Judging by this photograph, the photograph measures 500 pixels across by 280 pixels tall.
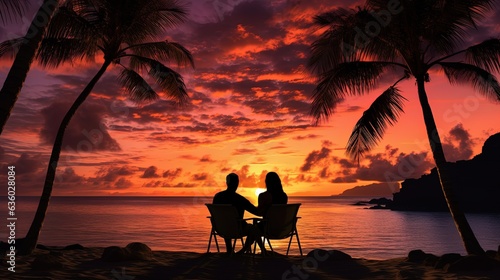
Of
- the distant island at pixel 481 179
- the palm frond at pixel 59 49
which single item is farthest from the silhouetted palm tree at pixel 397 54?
the distant island at pixel 481 179

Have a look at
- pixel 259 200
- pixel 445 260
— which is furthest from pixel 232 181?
pixel 445 260

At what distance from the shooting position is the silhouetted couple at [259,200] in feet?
28.0

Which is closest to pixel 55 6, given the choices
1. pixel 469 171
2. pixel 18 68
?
pixel 18 68

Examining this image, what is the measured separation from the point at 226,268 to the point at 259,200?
153 centimetres

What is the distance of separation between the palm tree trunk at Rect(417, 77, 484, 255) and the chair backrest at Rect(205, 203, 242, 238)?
4.53 metres

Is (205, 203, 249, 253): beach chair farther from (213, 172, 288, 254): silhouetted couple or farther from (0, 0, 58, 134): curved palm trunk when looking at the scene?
(0, 0, 58, 134): curved palm trunk

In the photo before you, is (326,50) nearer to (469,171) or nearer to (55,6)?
(55,6)

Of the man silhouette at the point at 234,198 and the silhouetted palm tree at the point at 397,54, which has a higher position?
the silhouetted palm tree at the point at 397,54

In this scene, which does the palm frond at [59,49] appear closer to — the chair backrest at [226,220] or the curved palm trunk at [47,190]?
the curved palm trunk at [47,190]

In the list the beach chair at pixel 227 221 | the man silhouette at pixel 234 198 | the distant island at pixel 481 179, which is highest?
the distant island at pixel 481 179

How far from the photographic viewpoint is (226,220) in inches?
334

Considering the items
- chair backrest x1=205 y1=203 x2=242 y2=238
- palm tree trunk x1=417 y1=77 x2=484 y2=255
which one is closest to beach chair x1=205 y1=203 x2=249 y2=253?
chair backrest x1=205 y1=203 x2=242 y2=238

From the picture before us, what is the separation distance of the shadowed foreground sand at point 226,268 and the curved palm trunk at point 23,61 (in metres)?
2.28

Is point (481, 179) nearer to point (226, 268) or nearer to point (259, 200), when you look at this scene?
point (259, 200)
